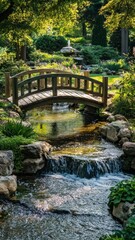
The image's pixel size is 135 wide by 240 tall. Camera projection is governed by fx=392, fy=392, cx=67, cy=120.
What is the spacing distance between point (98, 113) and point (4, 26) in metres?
5.06

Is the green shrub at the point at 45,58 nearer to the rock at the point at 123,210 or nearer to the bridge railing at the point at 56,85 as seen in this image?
the bridge railing at the point at 56,85

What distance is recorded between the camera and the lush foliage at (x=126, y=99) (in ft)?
46.4

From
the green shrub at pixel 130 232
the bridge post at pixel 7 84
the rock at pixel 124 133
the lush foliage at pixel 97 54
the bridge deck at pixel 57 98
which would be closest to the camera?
the green shrub at pixel 130 232

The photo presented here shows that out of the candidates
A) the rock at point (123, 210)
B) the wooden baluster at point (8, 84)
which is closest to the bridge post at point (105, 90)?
the wooden baluster at point (8, 84)

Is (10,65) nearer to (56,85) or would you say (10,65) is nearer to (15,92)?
(56,85)

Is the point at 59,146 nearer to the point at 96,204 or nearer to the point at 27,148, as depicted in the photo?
the point at 27,148

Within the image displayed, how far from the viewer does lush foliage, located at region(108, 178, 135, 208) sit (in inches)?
285

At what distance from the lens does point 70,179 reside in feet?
31.4

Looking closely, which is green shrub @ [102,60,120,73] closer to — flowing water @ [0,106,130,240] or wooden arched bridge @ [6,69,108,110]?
wooden arched bridge @ [6,69,108,110]

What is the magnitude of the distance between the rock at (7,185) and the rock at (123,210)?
218 cm

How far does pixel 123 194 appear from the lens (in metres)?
7.35

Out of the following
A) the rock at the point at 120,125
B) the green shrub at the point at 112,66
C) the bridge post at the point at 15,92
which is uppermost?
the bridge post at the point at 15,92

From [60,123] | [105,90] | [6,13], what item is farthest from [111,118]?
[6,13]

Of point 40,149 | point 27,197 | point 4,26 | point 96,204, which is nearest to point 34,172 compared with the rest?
point 40,149
